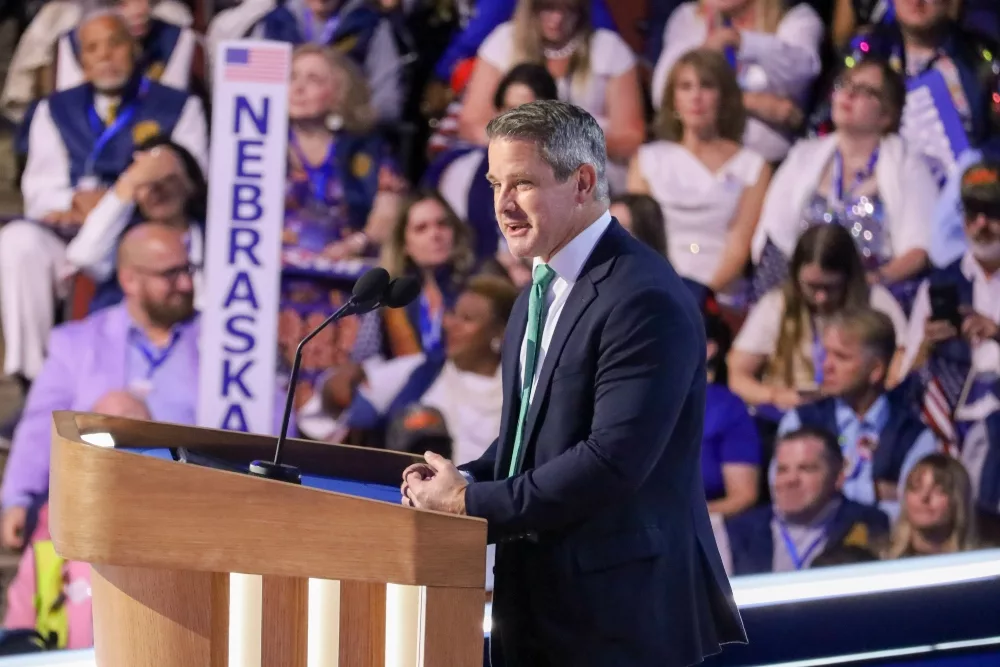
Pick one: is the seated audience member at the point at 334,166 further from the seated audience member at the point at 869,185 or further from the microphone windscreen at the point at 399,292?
the microphone windscreen at the point at 399,292

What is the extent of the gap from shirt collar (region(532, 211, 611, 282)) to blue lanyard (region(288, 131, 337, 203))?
6.89ft

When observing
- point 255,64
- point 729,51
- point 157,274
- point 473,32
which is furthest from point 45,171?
point 729,51

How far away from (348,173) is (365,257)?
264mm

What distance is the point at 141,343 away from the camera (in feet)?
12.0

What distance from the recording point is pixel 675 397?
1.67m

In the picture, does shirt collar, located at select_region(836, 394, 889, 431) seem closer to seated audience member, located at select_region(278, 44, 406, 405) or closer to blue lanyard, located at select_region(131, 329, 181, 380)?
seated audience member, located at select_region(278, 44, 406, 405)

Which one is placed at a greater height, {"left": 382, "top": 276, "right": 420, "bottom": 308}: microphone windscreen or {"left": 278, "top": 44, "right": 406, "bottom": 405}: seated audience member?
{"left": 278, "top": 44, "right": 406, "bottom": 405}: seated audience member

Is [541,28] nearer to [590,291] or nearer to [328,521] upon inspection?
[590,291]

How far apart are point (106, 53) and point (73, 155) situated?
317mm

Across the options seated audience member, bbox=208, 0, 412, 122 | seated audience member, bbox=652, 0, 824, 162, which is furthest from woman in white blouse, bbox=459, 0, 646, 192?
seated audience member, bbox=208, 0, 412, 122

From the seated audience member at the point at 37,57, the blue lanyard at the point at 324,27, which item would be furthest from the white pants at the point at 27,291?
the blue lanyard at the point at 324,27

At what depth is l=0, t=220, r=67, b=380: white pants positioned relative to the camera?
3.50 m

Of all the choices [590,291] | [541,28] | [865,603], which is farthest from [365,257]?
[590,291]

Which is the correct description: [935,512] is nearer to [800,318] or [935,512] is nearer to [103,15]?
[800,318]
